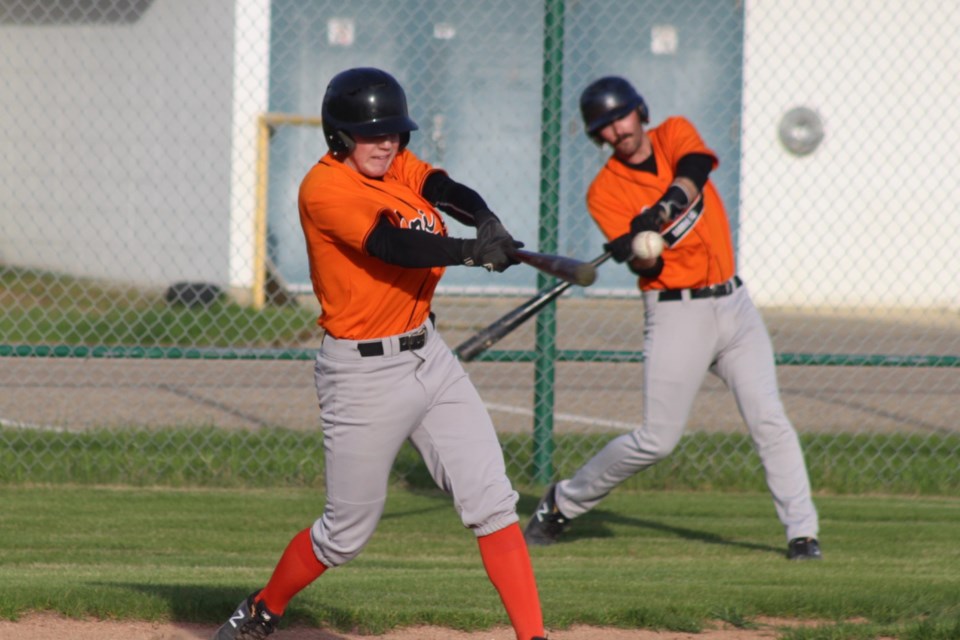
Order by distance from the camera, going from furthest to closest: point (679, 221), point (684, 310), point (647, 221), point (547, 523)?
point (547, 523) < point (684, 310) < point (679, 221) < point (647, 221)

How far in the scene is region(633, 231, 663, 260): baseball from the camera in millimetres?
4906

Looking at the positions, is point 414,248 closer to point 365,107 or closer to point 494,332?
point 365,107

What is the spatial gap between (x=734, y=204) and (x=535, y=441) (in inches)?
318

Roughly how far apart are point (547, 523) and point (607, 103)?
1.88 metres

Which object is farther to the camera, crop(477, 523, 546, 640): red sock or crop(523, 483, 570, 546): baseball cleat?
crop(523, 483, 570, 546): baseball cleat

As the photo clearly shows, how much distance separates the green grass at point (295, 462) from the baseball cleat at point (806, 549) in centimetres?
171

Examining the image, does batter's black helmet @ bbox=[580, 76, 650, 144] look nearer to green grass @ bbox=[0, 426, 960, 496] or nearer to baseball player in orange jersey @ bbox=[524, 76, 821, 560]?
baseball player in orange jersey @ bbox=[524, 76, 821, 560]

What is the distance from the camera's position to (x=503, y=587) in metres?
3.85

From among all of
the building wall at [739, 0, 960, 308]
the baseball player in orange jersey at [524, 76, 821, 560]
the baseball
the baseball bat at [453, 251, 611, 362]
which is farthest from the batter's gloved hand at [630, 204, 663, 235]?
the building wall at [739, 0, 960, 308]

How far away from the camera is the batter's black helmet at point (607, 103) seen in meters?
5.62

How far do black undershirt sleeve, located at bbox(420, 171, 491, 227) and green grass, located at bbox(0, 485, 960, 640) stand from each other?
1471 mm

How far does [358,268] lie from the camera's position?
3953 mm

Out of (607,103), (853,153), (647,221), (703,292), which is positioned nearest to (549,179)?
(607,103)

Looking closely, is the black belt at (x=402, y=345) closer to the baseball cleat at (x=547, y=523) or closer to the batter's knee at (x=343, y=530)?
the batter's knee at (x=343, y=530)
